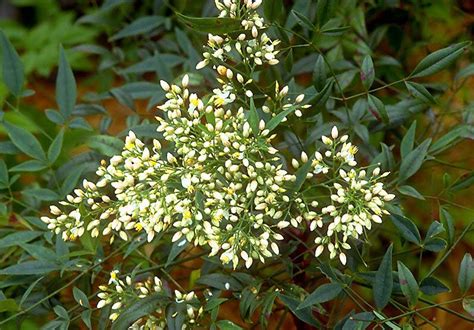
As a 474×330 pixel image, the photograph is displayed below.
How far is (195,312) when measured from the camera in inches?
53.1

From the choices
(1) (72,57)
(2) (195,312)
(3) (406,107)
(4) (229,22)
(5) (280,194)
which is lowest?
(1) (72,57)

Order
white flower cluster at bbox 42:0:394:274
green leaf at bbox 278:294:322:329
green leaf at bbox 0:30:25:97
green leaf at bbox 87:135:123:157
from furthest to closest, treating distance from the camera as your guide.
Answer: green leaf at bbox 0:30:25:97 < green leaf at bbox 87:135:123:157 < green leaf at bbox 278:294:322:329 < white flower cluster at bbox 42:0:394:274

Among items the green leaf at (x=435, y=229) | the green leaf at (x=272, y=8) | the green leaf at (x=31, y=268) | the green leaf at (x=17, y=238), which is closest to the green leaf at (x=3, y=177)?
the green leaf at (x=17, y=238)

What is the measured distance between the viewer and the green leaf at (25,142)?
5.25 feet

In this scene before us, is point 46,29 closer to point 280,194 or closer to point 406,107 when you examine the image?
point 406,107

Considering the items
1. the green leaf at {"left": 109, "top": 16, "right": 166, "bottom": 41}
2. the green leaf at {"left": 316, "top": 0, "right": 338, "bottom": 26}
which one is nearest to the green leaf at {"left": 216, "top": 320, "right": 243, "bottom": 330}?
the green leaf at {"left": 316, "top": 0, "right": 338, "bottom": 26}

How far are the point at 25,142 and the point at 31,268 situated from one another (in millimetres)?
318

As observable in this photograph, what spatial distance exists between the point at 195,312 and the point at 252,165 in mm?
297

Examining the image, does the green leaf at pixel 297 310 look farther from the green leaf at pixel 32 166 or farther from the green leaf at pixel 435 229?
the green leaf at pixel 32 166

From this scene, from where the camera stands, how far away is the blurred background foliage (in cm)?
145

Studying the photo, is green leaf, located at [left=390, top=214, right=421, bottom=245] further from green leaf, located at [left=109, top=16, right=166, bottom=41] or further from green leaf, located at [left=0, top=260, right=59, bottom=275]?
green leaf, located at [left=109, top=16, right=166, bottom=41]

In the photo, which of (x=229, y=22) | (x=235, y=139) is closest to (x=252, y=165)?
(x=235, y=139)

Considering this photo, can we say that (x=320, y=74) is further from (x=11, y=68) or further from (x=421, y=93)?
(x=11, y=68)

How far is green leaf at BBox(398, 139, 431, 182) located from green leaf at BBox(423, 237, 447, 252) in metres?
0.14
